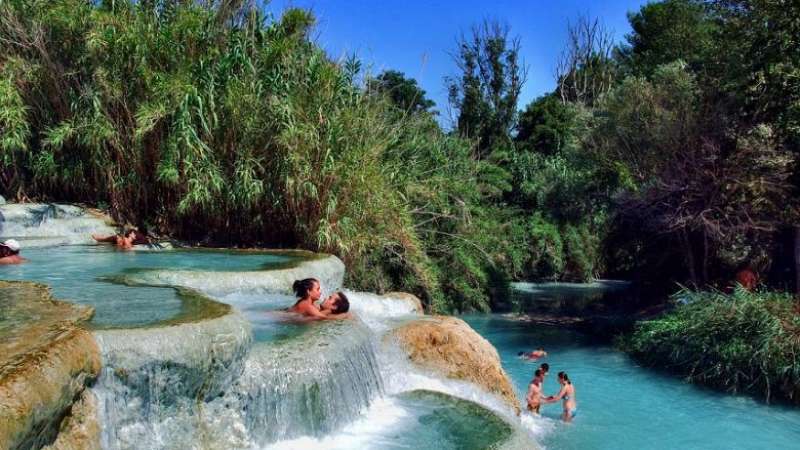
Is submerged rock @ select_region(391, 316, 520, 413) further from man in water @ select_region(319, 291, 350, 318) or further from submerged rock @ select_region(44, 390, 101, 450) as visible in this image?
submerged rock @ select_region(44, 390, 101, 450)

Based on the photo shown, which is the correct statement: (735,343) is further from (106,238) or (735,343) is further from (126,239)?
(106,238)

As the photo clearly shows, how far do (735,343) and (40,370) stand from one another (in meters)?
10.3

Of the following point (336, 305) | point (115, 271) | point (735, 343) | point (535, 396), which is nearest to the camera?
point (336, 305)

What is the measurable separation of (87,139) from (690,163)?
11679mm

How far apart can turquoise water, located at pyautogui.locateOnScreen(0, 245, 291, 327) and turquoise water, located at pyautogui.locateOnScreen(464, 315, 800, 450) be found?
4.80 meters

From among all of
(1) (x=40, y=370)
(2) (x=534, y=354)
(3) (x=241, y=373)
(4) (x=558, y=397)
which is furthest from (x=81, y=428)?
(2) (x=534, y=354)

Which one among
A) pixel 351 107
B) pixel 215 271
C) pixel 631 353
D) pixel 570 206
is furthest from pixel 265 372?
pixel 570 206

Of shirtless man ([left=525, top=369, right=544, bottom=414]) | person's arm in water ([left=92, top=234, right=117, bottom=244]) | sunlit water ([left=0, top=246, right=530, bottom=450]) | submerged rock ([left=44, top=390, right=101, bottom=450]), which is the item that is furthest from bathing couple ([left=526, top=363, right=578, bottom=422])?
person's arm in water ([left=92, top=234, right=117, bottom=244])

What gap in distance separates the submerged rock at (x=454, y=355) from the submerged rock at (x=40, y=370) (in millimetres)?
4415

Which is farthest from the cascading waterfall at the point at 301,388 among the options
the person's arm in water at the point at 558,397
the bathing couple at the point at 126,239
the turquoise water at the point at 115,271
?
the bathing couple at the point at 126,239

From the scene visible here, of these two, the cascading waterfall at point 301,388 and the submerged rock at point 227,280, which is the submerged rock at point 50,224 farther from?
the cascading waterfall at point 301,388

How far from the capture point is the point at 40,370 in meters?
3.88

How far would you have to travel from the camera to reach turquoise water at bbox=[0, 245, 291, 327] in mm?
6094

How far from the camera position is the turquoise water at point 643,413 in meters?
8.87
